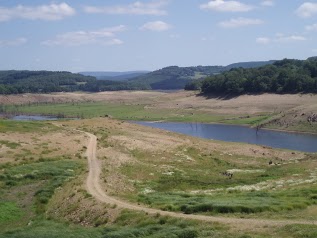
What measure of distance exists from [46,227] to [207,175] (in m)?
27.9

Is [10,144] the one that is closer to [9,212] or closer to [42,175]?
[42,175]

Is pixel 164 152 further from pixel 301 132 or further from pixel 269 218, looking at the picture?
pixel 301 132

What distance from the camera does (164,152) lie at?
213ft

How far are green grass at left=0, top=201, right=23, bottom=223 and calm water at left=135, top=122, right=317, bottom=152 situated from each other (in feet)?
232

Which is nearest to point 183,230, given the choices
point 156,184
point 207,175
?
point 156,184

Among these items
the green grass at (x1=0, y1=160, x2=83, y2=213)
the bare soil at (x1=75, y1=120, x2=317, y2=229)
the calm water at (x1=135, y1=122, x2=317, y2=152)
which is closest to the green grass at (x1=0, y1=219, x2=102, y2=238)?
the bare soil at (x1=75, y1=120, x2=317, y2=229)

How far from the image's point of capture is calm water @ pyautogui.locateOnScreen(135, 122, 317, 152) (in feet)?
333

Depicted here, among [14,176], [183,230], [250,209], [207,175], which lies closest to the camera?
[183,230]

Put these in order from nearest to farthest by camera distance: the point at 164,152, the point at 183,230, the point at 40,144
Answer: the point at 183,230 < the point at 40,144 < the point at 164,152

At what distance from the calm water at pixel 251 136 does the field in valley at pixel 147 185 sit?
2828 cm

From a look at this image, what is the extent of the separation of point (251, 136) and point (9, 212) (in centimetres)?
8949

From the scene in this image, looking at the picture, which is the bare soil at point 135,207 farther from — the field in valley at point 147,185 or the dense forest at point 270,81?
the dense forest at point 270,81

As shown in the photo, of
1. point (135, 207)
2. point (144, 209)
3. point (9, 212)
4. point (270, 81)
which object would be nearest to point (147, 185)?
point (135, 207)

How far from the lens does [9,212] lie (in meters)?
34.2
